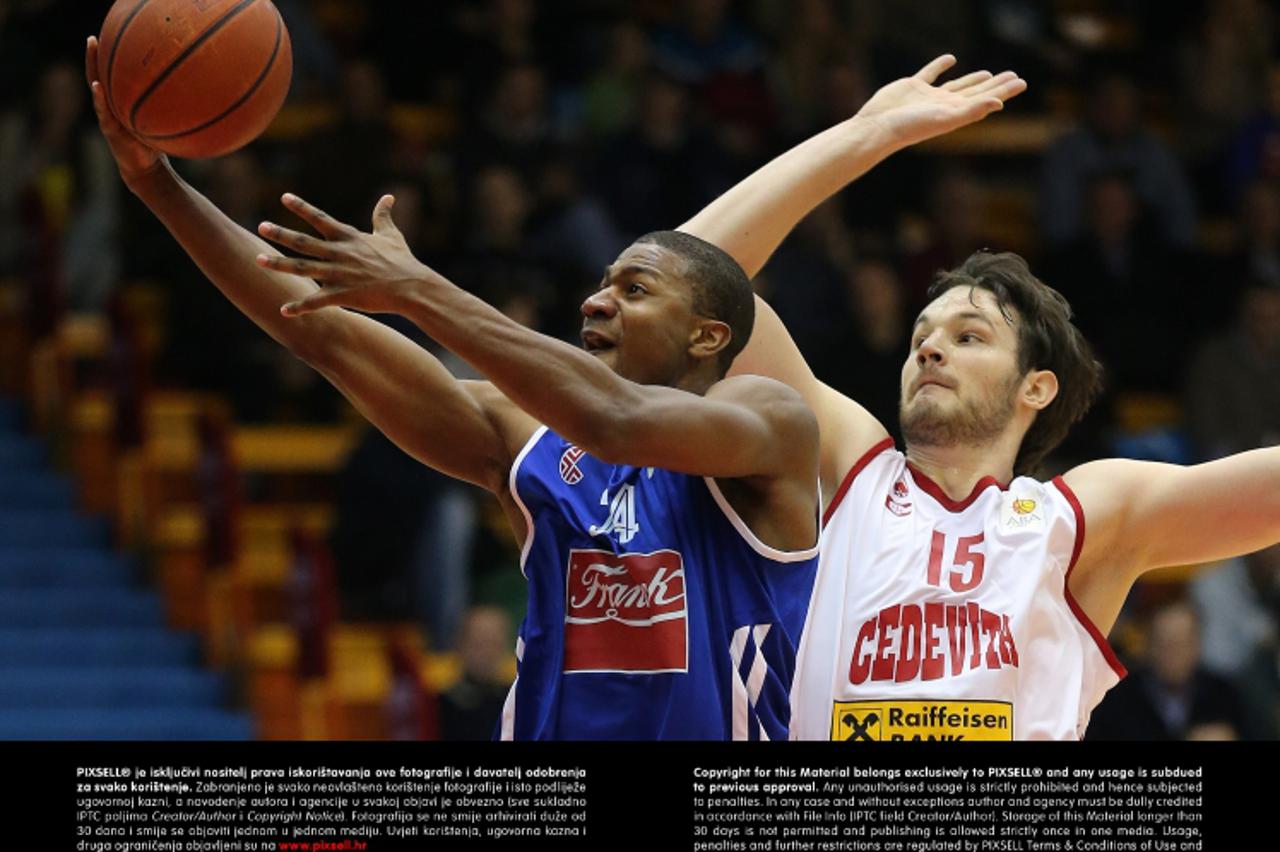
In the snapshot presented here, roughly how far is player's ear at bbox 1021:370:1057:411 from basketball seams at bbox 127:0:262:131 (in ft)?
6.44

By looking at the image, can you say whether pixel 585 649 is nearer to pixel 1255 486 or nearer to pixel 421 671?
pixel 1255 486

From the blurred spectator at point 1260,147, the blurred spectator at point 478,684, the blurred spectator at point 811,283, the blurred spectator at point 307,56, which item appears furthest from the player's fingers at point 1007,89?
the blurred spectator at point 307,56

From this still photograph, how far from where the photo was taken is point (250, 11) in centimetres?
470

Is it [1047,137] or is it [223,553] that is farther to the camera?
[1047,137]

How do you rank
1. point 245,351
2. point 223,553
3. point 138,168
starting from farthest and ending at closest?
point 245,351 → point 223,553 → point 138,168

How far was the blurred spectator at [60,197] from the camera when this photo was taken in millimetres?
10656

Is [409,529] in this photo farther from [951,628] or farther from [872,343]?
[951,628]

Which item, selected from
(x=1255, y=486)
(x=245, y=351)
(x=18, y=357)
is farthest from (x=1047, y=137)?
(x=1255, y=486)

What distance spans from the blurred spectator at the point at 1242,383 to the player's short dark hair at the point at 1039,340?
545 cm

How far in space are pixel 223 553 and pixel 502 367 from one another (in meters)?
6.16

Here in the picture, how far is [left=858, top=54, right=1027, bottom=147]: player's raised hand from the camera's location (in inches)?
205

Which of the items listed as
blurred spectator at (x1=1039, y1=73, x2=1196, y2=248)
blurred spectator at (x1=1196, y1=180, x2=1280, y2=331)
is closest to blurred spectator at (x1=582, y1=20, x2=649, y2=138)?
blurred spectator at (x1=1039, y1=73, x2=1196, y2=248)

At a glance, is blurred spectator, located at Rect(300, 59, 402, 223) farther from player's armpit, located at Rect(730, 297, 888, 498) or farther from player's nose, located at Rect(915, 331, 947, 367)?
player's nose, located at Rect(915, 331, 947, 367)

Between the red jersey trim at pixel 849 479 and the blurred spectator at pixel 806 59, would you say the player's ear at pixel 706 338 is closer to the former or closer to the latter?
the red jersey trim at pixel 849 479
